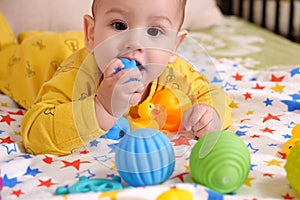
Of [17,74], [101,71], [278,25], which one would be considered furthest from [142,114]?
[278,25]

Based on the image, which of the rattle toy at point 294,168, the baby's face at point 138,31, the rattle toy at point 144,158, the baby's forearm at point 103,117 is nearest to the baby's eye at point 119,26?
the baby's face at point 138,31

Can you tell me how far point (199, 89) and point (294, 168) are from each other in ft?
1.19

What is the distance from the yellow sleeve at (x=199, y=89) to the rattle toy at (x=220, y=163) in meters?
0.26

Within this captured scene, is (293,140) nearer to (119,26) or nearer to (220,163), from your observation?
(220,163)

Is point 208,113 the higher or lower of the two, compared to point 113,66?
lower

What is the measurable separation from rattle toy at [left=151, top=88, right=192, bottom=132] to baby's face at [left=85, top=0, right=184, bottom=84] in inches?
1.8

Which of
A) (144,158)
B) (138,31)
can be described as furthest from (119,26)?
(144,158)

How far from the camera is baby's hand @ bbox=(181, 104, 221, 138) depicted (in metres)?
0.94

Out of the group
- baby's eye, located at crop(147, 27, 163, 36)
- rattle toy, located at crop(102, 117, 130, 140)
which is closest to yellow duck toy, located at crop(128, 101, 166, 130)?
rattle toy, located at crop(102, 117, 130, 140)

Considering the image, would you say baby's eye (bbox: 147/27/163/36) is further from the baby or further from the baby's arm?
the baby's arm

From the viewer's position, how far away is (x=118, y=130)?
921 mm

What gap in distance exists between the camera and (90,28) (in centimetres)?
101

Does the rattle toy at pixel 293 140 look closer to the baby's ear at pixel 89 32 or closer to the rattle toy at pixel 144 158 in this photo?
the rattle toy at pixel 144 158

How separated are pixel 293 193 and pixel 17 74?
2.41ft
